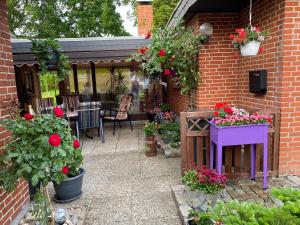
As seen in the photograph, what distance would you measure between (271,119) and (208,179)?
1277 millimetres

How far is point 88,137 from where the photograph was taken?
6.82m

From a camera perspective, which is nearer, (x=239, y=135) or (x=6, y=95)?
(x=6, y=95)

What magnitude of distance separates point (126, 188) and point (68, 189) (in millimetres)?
856

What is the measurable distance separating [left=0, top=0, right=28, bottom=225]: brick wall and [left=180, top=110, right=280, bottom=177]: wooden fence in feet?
7.22

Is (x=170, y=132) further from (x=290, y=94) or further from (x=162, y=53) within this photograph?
(x=290, y=94)

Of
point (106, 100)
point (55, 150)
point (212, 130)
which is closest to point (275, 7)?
point (212, 130)

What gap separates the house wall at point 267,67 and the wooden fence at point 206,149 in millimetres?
125

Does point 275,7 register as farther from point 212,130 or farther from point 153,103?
point 153,103

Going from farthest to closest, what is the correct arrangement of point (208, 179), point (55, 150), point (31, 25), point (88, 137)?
1. point (31, 25)
2. point (88, 137)
3. point (208, 179)
4. point (55, 150)

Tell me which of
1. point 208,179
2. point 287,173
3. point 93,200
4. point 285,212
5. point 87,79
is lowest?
point 93,200

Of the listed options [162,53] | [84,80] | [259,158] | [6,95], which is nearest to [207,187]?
[259,158]

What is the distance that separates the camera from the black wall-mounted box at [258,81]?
A: 3.63 metres

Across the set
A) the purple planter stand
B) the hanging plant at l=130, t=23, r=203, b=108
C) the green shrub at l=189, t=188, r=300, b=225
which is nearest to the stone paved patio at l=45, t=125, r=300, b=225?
the purple planter stand

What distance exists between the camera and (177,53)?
431 cm
